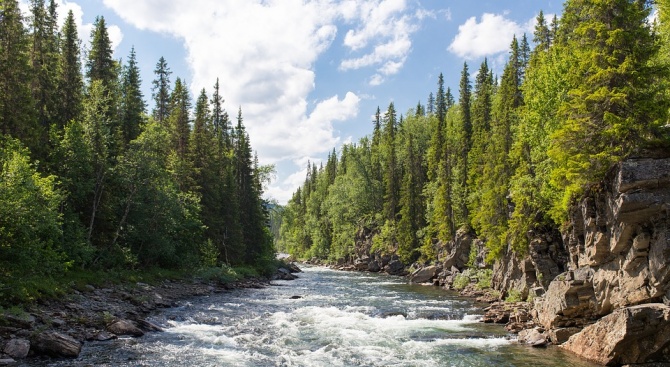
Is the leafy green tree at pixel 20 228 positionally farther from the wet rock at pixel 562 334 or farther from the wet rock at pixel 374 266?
the wet rock at pixel 374 266

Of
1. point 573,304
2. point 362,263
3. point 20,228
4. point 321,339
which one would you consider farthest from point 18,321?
point 362,263

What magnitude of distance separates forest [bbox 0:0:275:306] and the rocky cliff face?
75.4 feet

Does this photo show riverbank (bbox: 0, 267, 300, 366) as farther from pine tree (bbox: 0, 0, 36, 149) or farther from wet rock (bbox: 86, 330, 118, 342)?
pine tree (bbox: 0, 0, 36, 149)

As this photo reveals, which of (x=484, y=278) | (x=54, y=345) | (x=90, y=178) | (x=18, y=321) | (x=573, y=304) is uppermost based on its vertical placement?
(x=90, y=178)

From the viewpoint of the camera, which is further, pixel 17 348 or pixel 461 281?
pixel 461 281

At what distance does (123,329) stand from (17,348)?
5260 millimetres

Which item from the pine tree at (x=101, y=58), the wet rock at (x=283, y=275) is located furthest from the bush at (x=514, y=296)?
the pine tree at (x=101, y=58)

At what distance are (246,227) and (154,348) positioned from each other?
4285 cm

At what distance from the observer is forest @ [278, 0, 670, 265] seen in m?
20.2

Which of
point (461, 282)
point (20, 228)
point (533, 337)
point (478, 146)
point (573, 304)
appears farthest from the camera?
point (478, 146)

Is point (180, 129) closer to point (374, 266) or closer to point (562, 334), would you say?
point (374, 266)

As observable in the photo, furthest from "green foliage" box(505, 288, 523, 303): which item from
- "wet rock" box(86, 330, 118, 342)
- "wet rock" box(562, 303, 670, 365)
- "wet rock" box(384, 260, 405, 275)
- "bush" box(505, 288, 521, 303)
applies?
"wet rock" box(384, 260, 405, 275)

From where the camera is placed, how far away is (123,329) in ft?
66.5

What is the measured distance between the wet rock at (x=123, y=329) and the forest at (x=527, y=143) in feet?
69.3
